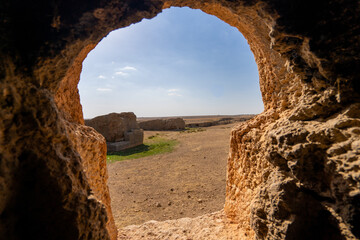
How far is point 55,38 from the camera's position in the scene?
190 cm

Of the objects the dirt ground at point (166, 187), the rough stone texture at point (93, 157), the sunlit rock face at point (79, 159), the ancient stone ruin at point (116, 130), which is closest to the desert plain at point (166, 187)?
the dirt ground at point (166, 187)

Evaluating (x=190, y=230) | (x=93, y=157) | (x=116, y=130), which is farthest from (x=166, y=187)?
(x=116, y=130)

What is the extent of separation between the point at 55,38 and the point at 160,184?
21.0 ft

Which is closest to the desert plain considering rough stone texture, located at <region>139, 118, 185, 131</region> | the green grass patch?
the green grass patch

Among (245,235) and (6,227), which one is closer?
(6,227)

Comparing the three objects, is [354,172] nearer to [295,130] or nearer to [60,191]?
[295,130]

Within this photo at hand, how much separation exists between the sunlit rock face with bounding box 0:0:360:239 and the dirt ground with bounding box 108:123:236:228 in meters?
3.62

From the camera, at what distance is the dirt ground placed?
5.43 metres

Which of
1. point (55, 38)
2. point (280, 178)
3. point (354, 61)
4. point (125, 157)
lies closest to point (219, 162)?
point (125, 157)

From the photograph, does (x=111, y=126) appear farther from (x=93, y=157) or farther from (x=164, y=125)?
(x=164, y=125)

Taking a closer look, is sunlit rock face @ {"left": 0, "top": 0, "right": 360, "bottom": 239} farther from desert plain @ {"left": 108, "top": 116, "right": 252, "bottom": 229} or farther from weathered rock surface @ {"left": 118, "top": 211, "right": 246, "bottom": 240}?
desert plain @ {"left": 108, "top": 116, "right": 252, "bottom": 229}

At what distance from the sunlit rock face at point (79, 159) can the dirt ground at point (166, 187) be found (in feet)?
11.9

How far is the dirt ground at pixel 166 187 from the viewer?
543 cm

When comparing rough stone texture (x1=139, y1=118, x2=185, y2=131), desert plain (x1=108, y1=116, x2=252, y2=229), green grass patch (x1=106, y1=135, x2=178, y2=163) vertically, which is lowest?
desert plain (x1=108, y1=116, x2=252, y2=229)
